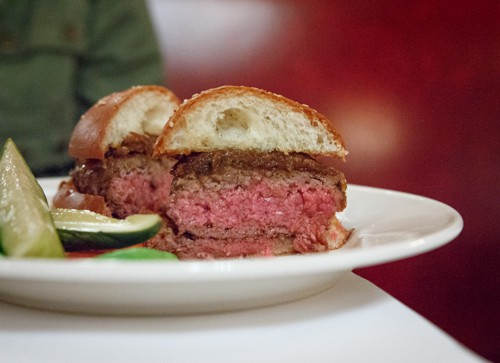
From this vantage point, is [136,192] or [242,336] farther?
[136,192]

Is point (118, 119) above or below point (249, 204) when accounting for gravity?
above

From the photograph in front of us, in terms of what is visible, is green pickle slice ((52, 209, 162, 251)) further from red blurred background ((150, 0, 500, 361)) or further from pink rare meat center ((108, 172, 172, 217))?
red blurred background ((150, 0, 500, 361))

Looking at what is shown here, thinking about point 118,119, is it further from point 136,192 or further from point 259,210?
point 259,210

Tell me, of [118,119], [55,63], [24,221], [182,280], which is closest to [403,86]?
[55,63]

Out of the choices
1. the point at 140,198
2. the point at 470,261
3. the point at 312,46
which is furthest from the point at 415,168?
the point at 140,198

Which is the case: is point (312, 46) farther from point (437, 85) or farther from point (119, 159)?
point (119, 159)

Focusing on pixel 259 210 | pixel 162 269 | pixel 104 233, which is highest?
pixel 162 269

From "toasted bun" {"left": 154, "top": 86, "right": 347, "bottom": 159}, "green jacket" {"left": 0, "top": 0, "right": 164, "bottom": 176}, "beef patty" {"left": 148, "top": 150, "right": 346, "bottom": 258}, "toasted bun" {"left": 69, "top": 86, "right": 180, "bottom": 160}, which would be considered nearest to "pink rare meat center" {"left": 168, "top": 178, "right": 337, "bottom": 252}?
"beef patty" {"left": 148, "top": 150, "right": 346, "bottom": 258}
